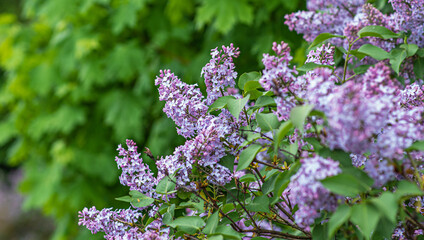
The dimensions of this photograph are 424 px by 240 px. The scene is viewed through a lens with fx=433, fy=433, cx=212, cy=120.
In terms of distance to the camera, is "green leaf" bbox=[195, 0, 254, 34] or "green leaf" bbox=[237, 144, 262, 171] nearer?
"green leaf" bbox=[237, 144, 262, 171]

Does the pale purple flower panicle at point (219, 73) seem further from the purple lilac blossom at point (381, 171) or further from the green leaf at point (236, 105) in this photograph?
the purple lilac blossom at point (381, 171)

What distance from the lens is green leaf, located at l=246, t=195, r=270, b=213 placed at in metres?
0.97

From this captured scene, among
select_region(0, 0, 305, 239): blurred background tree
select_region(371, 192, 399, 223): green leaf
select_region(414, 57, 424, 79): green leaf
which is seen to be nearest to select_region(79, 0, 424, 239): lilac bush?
select_region(371, 192, 399, 223): green leaf

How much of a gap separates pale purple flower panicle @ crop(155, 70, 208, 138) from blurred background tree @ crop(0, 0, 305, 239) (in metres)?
2.05

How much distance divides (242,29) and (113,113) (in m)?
1.35

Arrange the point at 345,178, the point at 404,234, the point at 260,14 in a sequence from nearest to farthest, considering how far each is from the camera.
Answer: the point at 345,178 < the point at 404,234 < the point at 260,14

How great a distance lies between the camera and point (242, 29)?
3223 millimetres

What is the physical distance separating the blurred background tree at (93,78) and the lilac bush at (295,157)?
6.72 feet

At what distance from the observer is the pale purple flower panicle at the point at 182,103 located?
102 cm

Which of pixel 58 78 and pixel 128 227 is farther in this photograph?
pixel 58 78

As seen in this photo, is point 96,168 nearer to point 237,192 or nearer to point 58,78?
point 58,78

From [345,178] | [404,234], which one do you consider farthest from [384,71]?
[404,234]

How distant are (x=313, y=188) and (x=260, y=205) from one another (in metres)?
0.27

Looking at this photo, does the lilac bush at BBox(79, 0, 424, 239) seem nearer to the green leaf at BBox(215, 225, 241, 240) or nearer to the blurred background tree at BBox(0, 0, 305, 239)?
the green leaf at BBox(215, 225, 241, 240)
